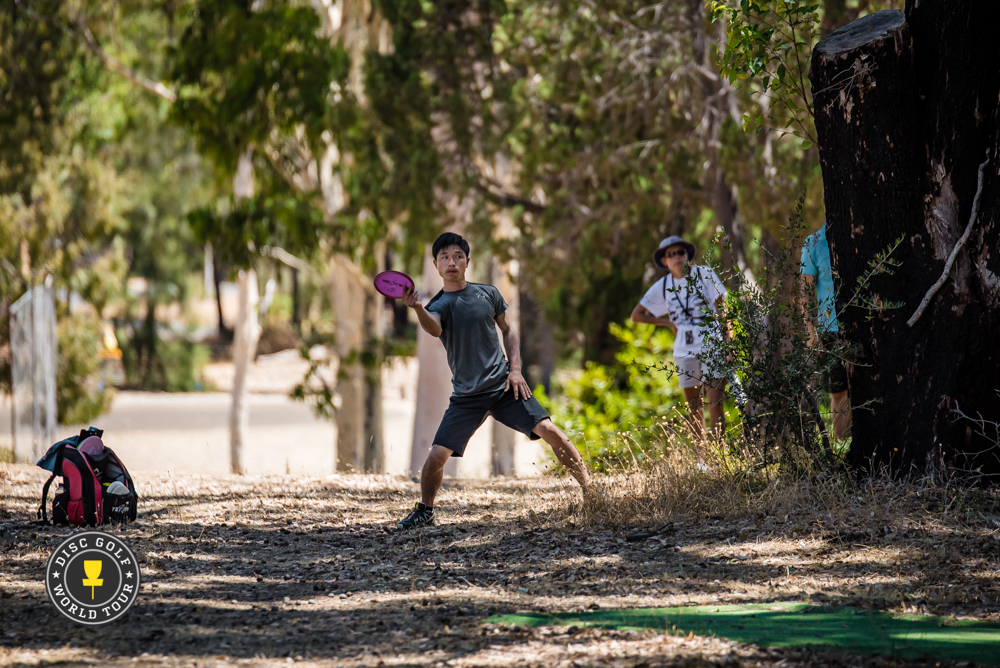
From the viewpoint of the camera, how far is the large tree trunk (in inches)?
204

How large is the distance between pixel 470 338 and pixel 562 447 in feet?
2.71

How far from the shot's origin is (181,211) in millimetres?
27781

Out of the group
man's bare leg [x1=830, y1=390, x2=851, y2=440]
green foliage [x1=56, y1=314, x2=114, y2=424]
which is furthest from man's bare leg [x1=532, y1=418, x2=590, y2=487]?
green foliage [x1=56, y1=314, x2=114, y2=424]

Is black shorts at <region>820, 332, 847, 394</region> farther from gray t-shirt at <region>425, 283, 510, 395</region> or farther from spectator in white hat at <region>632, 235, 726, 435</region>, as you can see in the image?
gray t-shirt at <region>425, 283, 510, 395</region>

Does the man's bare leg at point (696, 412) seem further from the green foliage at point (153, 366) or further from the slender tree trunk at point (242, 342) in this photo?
the green foliage at point (153, 366)

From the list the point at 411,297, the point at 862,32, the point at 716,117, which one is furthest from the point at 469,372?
the point at 716,117

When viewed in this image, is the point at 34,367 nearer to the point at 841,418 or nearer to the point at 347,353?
the point at 347,353

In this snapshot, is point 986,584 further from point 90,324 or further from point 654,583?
point 90,324

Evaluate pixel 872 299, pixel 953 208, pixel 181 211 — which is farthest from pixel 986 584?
pixel 181 211

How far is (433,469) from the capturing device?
558cm

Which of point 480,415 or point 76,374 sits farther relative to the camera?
point 76,374

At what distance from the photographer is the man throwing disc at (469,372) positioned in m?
5.57

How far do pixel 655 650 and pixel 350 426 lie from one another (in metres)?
14.0

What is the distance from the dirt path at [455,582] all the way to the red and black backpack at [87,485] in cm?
19
